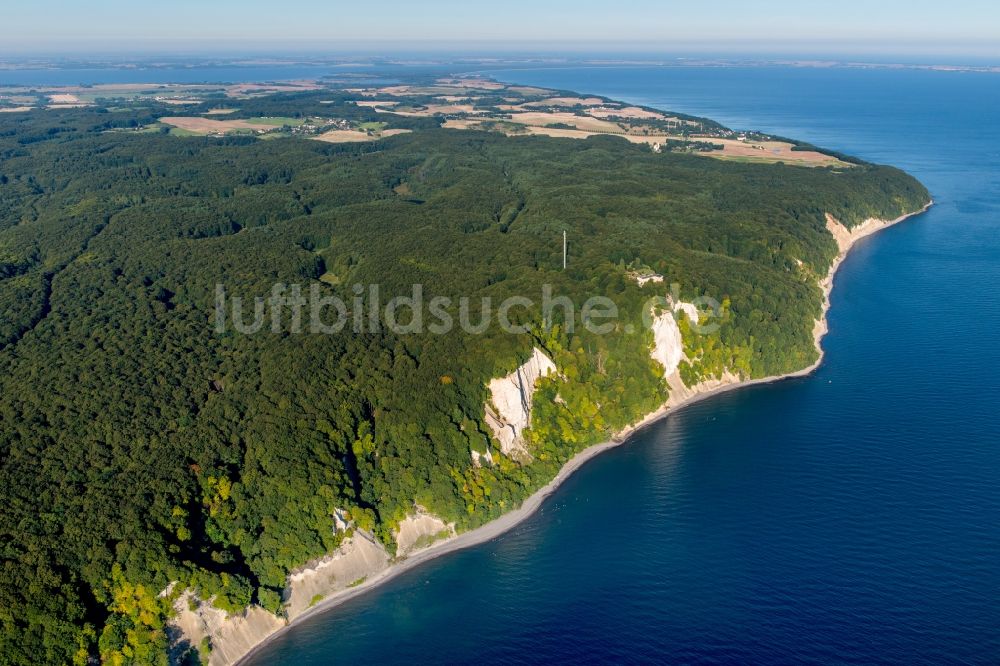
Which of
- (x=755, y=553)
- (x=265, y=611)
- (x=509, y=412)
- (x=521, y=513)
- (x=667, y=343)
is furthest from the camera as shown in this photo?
(x=667, y=343)

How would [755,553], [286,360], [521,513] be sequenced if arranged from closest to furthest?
[755,553], [521,513], [286,360]

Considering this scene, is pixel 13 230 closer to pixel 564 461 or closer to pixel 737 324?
pixel 564 461

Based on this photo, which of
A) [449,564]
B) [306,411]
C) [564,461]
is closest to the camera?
[449,564]

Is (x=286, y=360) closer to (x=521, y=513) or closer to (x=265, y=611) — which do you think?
(x=265, y=611)

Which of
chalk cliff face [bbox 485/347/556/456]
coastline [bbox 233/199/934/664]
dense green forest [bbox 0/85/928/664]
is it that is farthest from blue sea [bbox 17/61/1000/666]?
chalk cliff face [bbox 485/347/556/456]

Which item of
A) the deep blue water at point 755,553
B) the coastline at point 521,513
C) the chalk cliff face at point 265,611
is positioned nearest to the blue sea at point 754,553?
the deep blue water at point 755,553

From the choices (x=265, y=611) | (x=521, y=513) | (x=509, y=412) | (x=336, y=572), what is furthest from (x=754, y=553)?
(x=265, y=611)

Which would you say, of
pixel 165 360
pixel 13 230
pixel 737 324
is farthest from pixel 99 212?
pixel 737 324
